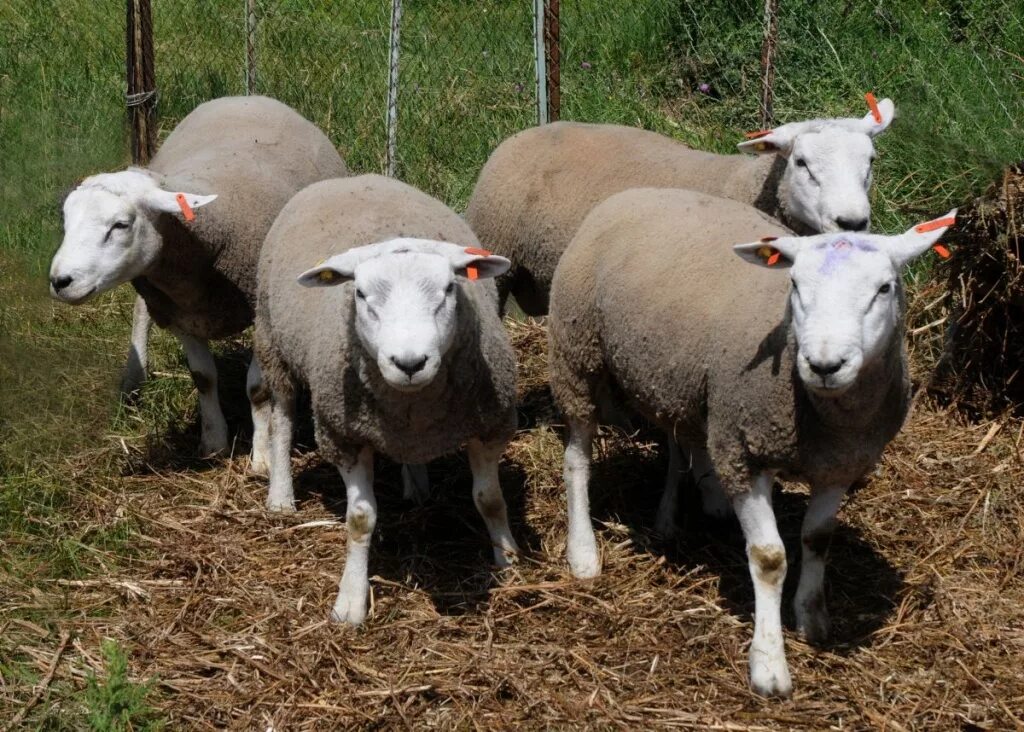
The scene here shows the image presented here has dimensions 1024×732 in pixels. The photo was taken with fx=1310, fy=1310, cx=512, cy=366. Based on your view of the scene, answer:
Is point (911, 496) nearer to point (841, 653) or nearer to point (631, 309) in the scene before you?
point (841, 653)

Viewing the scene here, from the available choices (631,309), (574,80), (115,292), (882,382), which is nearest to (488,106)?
(574,80)

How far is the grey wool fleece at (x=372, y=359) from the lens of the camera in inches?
169

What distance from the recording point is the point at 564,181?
→ 19.2ft

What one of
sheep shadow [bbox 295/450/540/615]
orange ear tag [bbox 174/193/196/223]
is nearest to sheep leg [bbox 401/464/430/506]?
sheep shadow [bbox 295/450/540/615]

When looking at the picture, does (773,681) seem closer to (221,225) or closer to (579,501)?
(579,501)

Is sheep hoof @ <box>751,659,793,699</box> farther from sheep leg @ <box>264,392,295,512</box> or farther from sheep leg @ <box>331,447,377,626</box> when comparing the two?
sheep leg @ <box>264,392,295,512</box>

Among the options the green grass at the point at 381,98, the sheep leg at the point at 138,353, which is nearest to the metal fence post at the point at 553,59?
the green grass at the point at 381,98

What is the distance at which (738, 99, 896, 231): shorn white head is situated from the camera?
4977 millimetres

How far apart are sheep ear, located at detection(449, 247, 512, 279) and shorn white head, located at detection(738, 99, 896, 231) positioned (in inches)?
59.2

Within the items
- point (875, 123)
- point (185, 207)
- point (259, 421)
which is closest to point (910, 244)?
point (875, 123)

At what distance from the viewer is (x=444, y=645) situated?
4.27 m

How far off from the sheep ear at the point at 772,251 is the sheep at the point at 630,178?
1228 millimetres

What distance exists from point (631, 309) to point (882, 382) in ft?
2.89

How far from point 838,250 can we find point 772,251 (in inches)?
8.0
